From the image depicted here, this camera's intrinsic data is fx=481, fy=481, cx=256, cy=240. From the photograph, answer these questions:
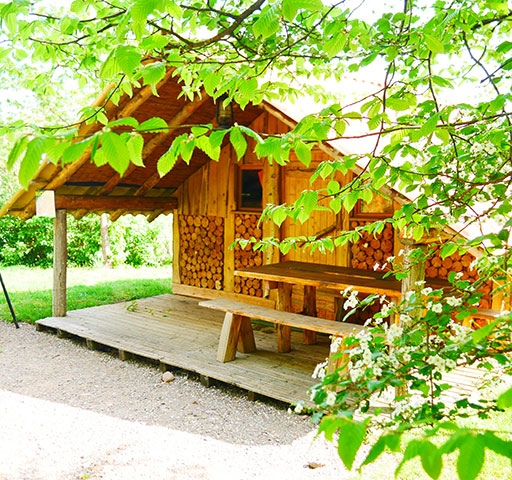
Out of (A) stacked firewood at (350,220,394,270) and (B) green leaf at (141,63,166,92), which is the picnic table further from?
(B) green leaf at (141,63,166,92)

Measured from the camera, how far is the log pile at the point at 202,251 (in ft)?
27.6

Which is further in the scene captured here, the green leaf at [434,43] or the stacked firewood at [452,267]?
the stacked firewood at [452,267]

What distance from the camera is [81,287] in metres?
11.2

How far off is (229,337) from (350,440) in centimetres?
465

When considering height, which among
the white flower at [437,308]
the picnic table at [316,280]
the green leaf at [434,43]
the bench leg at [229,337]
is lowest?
the bench leg at [229,337]

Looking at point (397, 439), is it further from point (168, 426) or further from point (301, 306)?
point (301, 306)

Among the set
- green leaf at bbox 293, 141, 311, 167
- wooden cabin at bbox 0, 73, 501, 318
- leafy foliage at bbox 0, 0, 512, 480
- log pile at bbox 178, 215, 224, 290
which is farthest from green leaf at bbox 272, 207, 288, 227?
log pile at bbox 178, 215, 224, 290

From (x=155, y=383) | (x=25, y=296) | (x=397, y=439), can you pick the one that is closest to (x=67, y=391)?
(x=155, y=383)

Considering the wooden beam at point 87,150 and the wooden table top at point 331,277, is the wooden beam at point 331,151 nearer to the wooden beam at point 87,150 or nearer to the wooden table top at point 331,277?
the wooden table top at point 331,277

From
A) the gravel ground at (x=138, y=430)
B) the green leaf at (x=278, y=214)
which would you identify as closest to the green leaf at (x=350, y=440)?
the green leaf at (x=278, y=214)

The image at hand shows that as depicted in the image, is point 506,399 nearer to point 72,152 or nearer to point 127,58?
point 72,152

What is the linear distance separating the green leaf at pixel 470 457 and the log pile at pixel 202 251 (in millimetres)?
7533

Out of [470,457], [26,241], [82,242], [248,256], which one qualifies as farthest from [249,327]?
[26,241]

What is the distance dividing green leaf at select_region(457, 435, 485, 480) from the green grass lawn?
8.22 m
